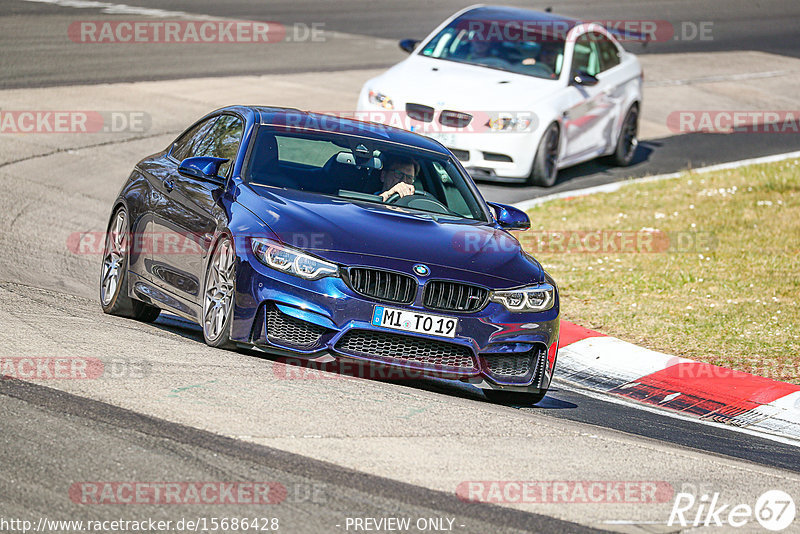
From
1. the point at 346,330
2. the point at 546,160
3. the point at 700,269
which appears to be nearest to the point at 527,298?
the point at 346,330

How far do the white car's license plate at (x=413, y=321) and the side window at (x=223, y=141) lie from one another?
71.5 inches

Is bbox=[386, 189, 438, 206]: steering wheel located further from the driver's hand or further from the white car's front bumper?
the white car's front bumper

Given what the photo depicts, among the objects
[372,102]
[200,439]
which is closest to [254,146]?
[200,439]

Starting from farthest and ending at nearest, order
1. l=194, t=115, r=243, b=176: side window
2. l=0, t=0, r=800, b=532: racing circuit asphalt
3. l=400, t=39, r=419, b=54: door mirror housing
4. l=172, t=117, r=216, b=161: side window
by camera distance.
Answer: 1. l=400, t=39, r=419, b=54: door mirror housing
2. l=172, t=117, r=216, b=161: side window
3. l=194, t=115, r=243, b=176: side window
4. l=0, t=0, r=800, b=532: racing circuit asphalt

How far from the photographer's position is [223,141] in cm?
880

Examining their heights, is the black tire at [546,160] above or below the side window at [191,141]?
below

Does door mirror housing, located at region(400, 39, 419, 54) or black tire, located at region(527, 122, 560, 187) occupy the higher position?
door mirror housing, located at region(400, 39, 419, 54)

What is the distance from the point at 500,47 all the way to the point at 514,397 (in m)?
9.06

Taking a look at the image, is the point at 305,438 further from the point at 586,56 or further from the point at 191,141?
the point at 586,56

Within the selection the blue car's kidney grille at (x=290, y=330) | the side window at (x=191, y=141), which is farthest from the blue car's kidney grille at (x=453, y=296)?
the side window at (x=191, y=141)

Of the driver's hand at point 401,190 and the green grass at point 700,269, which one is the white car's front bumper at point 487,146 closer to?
the green grass at point 700,269

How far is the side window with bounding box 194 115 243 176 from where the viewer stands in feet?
28.0

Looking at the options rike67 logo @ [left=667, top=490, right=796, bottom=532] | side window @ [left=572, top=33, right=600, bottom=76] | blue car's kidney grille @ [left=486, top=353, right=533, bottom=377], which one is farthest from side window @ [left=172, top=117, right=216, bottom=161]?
side window @ [left=572, top=33, right=600, bottom=76]

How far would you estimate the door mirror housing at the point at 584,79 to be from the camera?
16.0 m
